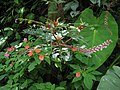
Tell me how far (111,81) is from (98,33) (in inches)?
16.7

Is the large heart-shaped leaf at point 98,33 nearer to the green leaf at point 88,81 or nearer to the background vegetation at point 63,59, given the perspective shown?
the background vegetation at point 63,59

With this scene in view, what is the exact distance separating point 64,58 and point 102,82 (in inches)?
10.6

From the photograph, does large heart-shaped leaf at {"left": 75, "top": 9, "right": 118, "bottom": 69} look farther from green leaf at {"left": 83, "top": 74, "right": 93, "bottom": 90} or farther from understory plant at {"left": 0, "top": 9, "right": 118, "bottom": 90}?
green leaf at {"left": 83, "top": 74, "right": 93, "bottom": 90}

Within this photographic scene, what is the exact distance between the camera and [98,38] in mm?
2020

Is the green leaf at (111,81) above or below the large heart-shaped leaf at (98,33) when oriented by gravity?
below

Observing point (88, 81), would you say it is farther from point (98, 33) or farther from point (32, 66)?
point (98, 33)

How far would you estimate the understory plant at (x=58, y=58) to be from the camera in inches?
68.6

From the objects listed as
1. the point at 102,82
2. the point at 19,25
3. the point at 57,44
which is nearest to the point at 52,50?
the point at 57,44

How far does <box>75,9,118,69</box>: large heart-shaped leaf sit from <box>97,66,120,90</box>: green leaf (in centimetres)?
13

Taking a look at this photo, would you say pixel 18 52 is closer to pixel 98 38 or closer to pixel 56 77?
pixel 56 77

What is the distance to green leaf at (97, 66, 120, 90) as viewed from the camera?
68.1 inches

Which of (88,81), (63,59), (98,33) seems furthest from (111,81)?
(98,33)

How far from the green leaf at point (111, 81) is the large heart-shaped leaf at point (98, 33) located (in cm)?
13

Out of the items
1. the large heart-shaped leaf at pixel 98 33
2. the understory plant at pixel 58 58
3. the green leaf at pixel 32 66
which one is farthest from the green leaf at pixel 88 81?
the green leaf at pixel 32 66
